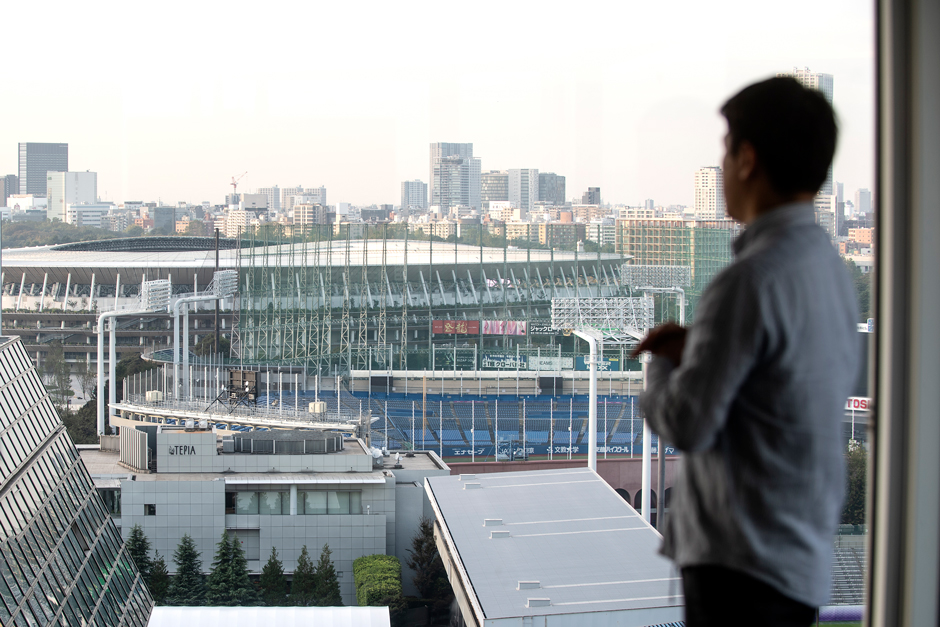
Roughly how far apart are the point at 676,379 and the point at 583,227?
12.6 m

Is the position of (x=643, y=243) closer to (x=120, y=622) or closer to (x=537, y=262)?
(x=537, y=262)

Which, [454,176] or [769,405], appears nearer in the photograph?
[769,405]

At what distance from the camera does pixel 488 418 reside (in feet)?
32.6

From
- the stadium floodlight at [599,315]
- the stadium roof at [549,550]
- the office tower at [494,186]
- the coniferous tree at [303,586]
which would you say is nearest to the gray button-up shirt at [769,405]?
the stadium roof at [549,550]

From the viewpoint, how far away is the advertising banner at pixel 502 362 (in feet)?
38.8

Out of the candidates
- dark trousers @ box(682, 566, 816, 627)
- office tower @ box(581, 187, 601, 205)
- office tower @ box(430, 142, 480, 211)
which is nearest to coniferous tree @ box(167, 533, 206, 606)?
dark trousers @ box(682, 566, 816, 627)

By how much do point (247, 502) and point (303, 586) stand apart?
0.85 m

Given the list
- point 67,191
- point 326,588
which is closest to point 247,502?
point 326,588

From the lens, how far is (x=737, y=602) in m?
0.47

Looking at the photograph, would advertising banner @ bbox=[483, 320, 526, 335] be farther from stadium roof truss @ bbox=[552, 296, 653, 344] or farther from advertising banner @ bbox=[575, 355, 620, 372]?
stadium roof truss @ bbox=[552, 296, 653, 344]

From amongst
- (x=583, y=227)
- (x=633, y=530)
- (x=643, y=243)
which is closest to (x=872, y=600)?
(x=633, y=530)

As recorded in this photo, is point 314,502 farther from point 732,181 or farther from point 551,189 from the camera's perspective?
point 551,189

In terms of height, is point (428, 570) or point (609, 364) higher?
point (609, 364)

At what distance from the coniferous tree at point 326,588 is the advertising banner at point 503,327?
6.85 meters
